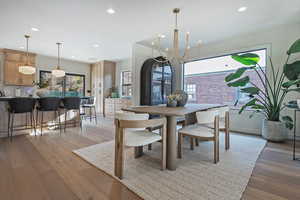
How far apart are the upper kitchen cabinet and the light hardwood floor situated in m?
3.48

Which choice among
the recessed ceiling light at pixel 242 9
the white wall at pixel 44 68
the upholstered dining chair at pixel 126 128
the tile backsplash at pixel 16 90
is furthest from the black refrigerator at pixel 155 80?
the tile backsplash at pixel 16 90

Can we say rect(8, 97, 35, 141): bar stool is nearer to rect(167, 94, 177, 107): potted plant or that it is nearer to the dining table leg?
rect(167, 94, 177, 107): potted plant

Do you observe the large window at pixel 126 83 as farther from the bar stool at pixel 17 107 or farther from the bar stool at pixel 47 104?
the bar stool at pixel 17 107

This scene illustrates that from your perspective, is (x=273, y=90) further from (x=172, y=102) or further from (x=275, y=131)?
(x=172, y=102)

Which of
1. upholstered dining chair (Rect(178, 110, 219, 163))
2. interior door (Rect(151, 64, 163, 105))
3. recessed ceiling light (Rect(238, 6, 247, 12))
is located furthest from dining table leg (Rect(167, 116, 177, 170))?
interior door (Rect(151, 64, 163, 105))

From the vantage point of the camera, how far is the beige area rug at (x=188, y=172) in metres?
1.43

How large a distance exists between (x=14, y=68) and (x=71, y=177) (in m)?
5.54

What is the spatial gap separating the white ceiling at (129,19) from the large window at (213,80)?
79 centimetres

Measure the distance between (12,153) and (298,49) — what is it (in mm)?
5450

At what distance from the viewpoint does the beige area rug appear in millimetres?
1430

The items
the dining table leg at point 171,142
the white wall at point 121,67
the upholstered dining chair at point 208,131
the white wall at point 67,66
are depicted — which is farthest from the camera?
the white wall at point 121,67

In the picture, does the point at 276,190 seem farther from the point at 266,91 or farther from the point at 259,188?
the point at 266,91

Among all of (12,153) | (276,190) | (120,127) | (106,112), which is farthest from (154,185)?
(106,112)

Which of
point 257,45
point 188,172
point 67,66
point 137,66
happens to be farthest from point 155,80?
point 67,66
